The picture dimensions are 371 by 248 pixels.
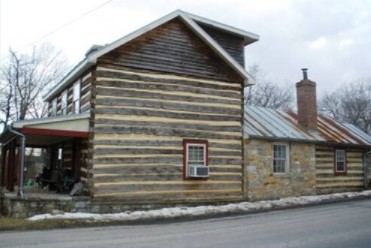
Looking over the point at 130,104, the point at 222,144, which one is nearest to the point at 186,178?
the point at 222,144

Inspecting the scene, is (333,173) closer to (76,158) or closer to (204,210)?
(204,210)

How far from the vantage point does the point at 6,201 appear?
55.4ft

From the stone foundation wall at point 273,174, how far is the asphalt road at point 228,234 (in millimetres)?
4999

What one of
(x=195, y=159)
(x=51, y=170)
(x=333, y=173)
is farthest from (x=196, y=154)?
(x=333, y=173)

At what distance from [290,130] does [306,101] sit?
96.6 inches

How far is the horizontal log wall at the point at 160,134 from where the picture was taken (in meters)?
17.3

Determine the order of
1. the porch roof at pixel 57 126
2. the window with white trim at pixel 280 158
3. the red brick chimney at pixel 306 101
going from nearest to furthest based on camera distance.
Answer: the porch roof at pixel 57 126, the window with white trim at pixel 280 158, the red brick chimney at pixel 306 101

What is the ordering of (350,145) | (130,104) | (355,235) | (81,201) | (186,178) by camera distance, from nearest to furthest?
(355,235)
(81,201)
(130,104)
(186,178)
(350,145)

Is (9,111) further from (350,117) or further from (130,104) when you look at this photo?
(350,117)

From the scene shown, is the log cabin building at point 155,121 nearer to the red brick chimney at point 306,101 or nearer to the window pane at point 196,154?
the window pane at point 196,154

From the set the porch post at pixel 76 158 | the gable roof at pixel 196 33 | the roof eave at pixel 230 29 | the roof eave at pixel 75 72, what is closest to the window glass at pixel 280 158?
the gable roof at pixel 196 33

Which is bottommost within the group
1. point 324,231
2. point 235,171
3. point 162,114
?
point 324,231

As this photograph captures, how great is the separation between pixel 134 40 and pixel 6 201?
7.39 meters

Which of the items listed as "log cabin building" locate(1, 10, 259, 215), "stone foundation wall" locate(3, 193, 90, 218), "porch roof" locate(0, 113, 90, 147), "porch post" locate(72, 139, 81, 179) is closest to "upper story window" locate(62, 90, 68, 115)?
"log cabin building" locate(1, 10, 259, 215)
